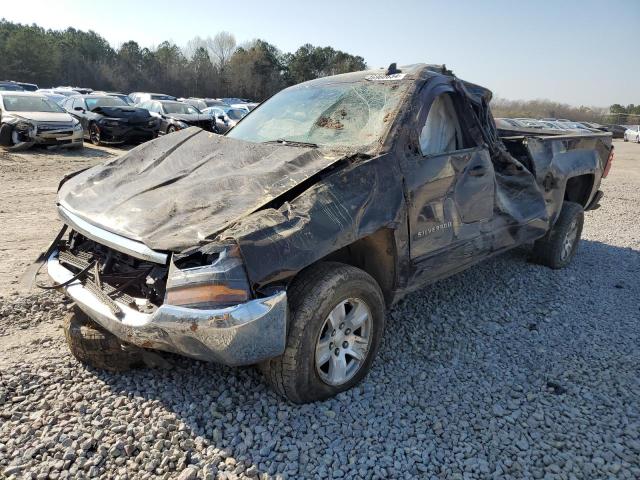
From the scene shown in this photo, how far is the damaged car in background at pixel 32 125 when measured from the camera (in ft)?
41.4

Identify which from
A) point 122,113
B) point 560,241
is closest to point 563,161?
point 560,241

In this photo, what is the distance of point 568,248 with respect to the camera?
5.60m

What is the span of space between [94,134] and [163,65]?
43581mm

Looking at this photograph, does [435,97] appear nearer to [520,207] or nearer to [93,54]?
[520,207]

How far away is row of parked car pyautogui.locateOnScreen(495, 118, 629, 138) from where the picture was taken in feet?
22.9

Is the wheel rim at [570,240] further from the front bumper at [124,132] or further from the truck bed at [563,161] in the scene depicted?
the front bumper at [124,132]

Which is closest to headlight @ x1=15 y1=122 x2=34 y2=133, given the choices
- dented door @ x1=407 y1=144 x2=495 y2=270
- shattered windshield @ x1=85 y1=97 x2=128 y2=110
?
shattered windshield @ x1=85 y1=97 x2=128 y2=110

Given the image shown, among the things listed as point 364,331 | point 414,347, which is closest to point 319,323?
point 364,331

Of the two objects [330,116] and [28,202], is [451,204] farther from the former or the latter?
[28,202]

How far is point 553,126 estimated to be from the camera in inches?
1000

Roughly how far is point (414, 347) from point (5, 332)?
9.68 ft

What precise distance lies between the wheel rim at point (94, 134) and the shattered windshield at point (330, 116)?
12899 millimetres

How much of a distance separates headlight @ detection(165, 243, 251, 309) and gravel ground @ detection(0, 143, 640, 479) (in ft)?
2.48

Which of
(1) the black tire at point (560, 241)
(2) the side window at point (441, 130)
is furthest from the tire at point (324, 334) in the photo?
(1) the black tire at point (560, 241)
